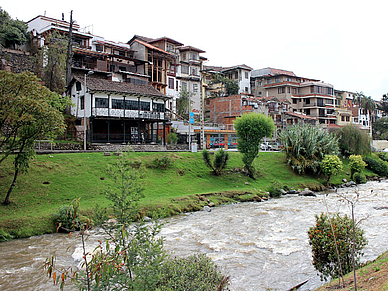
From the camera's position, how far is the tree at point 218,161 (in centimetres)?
3609

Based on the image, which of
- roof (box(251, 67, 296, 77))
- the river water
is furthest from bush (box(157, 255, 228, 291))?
roof (box(251, 67, 296, 77))

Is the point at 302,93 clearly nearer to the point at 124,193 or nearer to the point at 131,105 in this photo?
the point at 131,105

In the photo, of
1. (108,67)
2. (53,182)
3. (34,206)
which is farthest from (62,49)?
(34,206)

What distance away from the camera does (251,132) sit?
1505 inches

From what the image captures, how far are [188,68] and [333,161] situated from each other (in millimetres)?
46625

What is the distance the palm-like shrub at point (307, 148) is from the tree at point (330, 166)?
1169mm

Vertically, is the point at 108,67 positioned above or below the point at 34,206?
above

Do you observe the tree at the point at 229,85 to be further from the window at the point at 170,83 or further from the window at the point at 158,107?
the window at the point at 158,107

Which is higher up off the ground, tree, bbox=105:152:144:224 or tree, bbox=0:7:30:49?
tree, bbox=0:7:30:49

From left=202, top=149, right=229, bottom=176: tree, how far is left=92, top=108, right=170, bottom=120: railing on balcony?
577 inches

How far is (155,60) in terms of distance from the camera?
6650 cm

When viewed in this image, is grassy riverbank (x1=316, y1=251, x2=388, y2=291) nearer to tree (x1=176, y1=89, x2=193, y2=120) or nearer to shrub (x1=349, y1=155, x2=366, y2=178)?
shrub (x1=349, y1=155, x2=366, y2=178)

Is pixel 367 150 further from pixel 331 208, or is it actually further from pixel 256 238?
pixel 256 238

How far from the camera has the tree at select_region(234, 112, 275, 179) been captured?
38.2m
